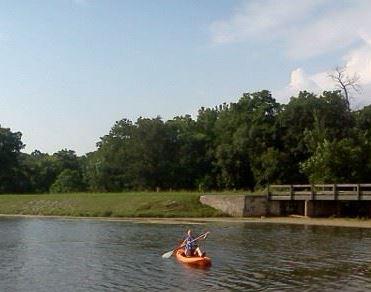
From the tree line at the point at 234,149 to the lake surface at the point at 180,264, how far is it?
2277cm

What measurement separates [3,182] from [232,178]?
46699 mm

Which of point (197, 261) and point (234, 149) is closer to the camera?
point (197, 261)

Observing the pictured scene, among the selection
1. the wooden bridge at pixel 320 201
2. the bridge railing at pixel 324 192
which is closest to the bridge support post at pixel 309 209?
the wooden bridge at pixel 320 201

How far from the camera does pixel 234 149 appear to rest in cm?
9000

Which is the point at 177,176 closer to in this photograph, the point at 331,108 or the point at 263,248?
the point at 331,108

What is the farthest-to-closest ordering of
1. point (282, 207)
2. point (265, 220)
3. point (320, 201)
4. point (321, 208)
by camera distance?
point (282, 207) < point (321, 208) < point (320, 201) < point (265, 220)

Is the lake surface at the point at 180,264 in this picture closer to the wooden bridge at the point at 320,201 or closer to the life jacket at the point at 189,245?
the life jacket at the point at 189,245

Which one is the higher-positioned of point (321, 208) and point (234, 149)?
point (234, 149)

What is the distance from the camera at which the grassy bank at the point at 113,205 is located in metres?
63.8

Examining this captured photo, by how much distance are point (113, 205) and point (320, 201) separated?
72.0ft

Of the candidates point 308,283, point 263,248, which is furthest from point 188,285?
point 263,248

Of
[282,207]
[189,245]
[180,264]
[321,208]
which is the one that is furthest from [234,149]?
[180,264]

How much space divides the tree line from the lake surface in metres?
22.8

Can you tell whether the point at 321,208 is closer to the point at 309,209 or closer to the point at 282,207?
the point at 309,209
